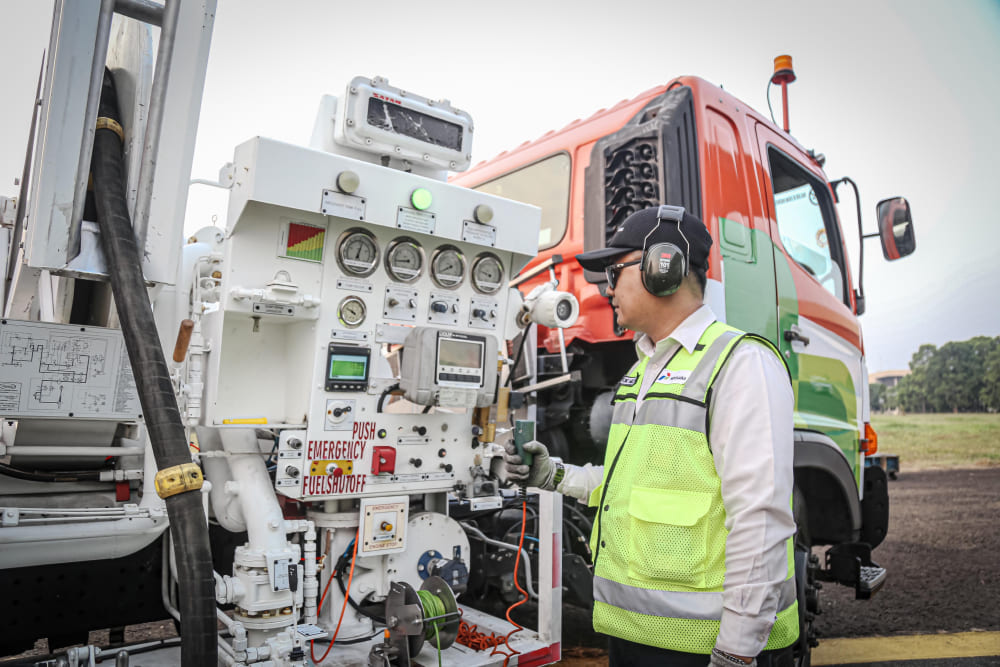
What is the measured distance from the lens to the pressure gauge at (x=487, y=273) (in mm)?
3127

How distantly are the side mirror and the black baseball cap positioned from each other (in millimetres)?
3281

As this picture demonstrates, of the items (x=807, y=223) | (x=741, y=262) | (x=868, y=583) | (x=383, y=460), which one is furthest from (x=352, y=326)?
(x=868, y=583)

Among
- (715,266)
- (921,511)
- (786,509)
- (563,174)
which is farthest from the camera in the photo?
(921,511)

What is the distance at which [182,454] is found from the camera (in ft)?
5.57

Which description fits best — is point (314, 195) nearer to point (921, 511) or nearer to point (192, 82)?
point (192, 82)

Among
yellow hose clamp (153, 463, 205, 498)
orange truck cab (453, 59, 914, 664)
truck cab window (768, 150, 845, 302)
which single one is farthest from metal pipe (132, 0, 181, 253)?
truck cab window (768, 150, 845, 302)

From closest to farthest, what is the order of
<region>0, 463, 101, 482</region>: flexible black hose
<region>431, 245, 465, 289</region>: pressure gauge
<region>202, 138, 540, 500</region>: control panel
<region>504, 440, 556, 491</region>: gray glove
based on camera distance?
<region>504, 440, 556, 491</region>: gray glove
<region>0, 463, 101, 482</region>: flexible black hose
<region>202, 138, 540, 500</region>: control panel
<region>431, 245, 465, 289</region>: pressure gauge

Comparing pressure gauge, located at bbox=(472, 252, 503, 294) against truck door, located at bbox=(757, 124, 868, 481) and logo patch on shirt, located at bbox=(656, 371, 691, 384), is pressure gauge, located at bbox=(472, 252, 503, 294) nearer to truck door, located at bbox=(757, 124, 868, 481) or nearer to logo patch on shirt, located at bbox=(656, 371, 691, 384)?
logo patch on shirt, located at bbox=(656, 371, 691, 384)

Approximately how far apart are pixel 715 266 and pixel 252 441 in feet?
7.48

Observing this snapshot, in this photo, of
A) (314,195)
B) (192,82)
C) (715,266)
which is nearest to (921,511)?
(715,266)

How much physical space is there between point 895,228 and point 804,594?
2566 millimetres

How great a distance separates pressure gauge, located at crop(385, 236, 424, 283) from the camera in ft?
9.40

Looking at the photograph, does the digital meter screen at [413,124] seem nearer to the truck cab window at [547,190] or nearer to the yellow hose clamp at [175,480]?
the truck cab window at [547,190]

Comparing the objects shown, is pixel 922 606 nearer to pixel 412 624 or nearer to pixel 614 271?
pixel 412 624
